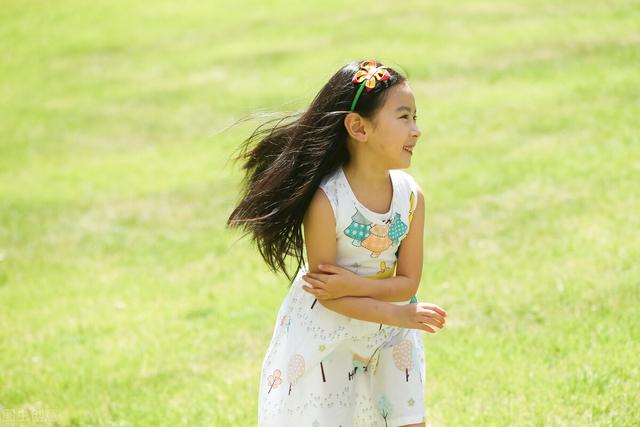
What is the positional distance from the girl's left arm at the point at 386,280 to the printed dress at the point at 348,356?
49mm

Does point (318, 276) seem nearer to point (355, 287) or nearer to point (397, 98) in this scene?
point (355, 287)

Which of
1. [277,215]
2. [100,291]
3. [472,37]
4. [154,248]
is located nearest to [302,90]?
[472,37]

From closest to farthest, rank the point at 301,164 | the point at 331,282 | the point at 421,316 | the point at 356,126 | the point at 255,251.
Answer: the point at 421,316
the point at 331,282
the point at 356,126
the point at 301,164
the point at 255,251

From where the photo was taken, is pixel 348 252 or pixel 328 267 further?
pixel 348 252

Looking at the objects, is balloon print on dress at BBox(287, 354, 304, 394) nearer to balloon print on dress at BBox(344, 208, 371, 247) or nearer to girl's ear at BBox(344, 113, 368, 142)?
balloon print on dress at BBox(344, 208, 371, 247)

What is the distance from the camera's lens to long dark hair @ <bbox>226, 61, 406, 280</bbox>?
11.8ft

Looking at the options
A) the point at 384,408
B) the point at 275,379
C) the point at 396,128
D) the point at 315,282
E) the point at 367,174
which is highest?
the point at 396,128

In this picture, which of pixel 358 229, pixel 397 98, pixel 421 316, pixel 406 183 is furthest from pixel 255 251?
pixel 421 316

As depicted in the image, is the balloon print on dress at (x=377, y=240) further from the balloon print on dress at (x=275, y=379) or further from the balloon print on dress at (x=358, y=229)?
the balloon print on dress at (x=275, y=379)

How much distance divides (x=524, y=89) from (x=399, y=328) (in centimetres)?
924

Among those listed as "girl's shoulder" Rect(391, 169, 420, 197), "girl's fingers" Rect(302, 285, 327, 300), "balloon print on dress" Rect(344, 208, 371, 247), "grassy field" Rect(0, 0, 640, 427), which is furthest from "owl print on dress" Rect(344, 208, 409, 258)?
"grassy field" Rect(0, 0, 640, 427)

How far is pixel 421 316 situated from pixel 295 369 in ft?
1.88

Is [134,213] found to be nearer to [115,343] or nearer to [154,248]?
[154,248]

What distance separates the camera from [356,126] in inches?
141
